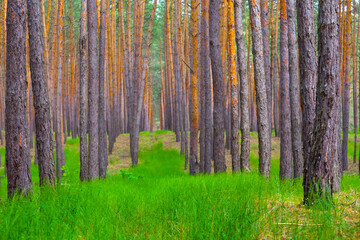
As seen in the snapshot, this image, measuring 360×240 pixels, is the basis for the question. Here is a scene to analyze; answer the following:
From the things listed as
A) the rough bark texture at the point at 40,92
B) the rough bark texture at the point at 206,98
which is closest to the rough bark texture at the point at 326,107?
the rough bark texture at the point at 40,92

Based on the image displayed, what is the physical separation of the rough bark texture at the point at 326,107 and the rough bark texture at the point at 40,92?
4353 millimetres

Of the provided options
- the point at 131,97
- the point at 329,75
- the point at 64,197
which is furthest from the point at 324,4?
the point at 131,97

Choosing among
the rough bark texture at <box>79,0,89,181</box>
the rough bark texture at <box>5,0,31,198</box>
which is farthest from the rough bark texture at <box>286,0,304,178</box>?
the rough bark texture at <box>5,0,31,198</box>

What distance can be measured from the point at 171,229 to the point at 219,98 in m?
5.22

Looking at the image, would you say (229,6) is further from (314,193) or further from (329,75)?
(314,193)

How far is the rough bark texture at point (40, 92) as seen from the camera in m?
5.30

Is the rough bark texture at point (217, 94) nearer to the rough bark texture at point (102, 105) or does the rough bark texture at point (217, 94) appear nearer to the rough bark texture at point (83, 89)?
the rough bark texture at point (83, 89)

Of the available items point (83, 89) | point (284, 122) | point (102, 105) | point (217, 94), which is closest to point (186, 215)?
point (217, 94)

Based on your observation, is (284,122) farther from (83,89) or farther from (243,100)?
(83,89)

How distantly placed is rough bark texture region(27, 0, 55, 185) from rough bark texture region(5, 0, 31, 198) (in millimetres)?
789

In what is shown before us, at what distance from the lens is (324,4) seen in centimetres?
339

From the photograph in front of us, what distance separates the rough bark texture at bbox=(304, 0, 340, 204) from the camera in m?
3.34

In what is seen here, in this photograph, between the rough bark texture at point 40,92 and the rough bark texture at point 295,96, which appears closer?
the rough bark texture at point 40,92

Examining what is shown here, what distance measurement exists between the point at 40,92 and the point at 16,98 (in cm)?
90
